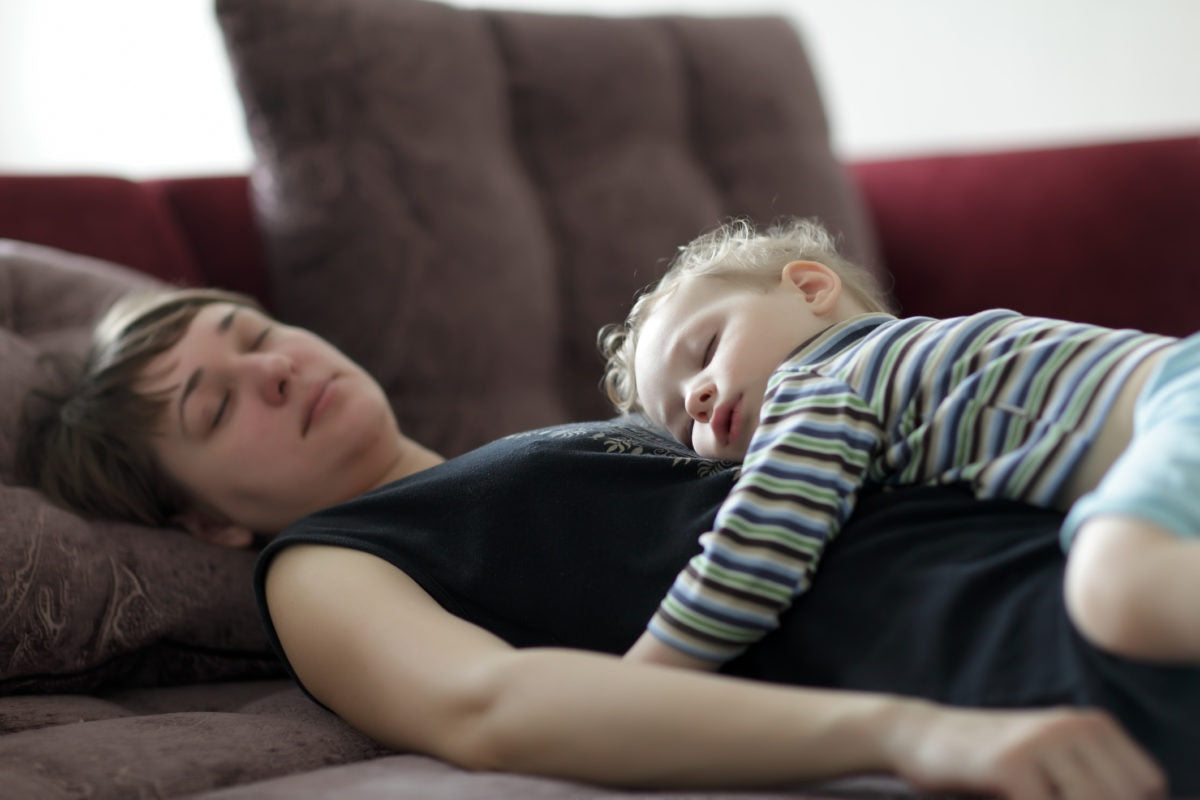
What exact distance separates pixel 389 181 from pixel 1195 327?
1389mm

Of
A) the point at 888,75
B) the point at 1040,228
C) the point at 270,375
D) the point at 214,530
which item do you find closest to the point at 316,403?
the point at 270,375

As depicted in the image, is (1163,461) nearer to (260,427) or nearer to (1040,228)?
(260,427)

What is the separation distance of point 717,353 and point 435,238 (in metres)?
0.74

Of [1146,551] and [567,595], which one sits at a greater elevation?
[1146,551]

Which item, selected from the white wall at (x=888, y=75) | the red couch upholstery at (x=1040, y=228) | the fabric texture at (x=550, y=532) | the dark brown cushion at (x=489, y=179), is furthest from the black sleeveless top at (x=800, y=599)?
the white wall at (x=888, y=75)

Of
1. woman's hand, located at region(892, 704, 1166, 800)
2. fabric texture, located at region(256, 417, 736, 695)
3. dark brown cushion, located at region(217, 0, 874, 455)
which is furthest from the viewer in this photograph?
dark brown cushion, located at region(217, 0, 874, 455)

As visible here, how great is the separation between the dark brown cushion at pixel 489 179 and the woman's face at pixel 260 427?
347 mm

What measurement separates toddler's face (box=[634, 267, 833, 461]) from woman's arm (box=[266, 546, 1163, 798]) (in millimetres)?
270

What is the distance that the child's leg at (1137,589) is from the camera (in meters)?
0.60

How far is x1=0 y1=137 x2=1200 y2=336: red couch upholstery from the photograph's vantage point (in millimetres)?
1953

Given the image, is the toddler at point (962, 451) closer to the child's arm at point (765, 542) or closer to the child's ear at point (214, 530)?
the child's arm at point (765, 542)

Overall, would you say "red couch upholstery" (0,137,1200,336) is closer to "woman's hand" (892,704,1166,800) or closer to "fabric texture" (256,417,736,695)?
"fabric texture" (256,417,736,695)

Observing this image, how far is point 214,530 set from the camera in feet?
4.16

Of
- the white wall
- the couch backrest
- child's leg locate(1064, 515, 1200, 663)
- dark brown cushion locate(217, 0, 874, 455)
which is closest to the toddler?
child's leg locate(1064, 515, 1200, 663)
